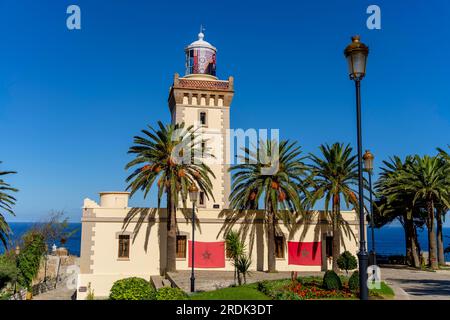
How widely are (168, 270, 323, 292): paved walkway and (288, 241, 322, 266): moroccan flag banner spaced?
2.01 meters

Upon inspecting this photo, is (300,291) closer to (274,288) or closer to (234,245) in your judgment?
(274,288)

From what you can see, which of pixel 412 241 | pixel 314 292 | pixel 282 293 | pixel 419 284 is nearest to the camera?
pixel 282 293

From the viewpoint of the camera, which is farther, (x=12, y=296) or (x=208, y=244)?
(x=208, y=244)

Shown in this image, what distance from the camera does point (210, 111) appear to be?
123ft

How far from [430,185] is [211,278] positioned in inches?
775

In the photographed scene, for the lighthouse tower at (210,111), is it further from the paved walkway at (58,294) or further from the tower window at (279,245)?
the paved walkway at (58,294)

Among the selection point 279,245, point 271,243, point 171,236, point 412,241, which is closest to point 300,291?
point 271,243

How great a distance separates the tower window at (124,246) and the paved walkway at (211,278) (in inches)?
150

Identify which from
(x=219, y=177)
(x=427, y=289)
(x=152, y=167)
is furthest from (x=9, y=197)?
(x=427, y=289)

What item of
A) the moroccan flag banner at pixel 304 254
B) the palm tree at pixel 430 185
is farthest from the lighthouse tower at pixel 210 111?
the palm tree at pixel 430 185

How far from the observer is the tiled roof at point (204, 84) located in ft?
123
